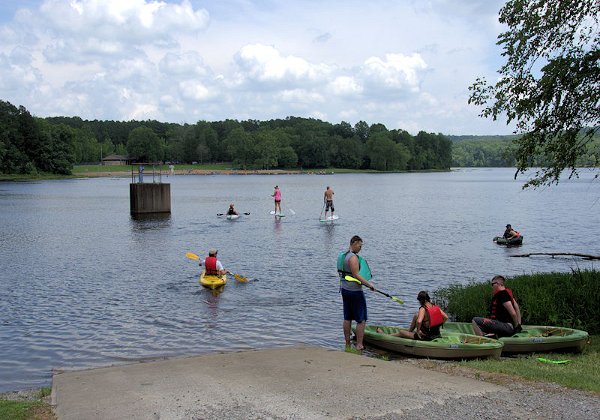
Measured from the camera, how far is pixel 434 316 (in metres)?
12.7

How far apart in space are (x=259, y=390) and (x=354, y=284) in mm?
4371

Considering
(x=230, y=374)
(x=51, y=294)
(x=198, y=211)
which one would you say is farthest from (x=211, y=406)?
(x=198, y=211)

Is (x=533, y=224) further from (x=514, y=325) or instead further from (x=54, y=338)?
(x=54, y=338)

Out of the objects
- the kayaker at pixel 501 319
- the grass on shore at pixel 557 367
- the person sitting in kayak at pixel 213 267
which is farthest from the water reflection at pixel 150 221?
the grass on shore at pixel 557 367

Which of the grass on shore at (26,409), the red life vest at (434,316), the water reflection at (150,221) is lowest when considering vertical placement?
the water reflection at (150,221)

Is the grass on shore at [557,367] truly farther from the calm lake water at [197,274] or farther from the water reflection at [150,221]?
the water reflection at [150,221]

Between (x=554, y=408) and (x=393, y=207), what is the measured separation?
56030mm

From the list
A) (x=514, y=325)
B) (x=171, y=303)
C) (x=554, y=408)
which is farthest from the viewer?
(x=171, y=303)

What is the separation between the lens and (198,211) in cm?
5662

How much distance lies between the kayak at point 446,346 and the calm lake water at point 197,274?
62.6 inches

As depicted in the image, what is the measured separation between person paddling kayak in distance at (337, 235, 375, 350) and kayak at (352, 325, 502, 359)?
0.57 metres

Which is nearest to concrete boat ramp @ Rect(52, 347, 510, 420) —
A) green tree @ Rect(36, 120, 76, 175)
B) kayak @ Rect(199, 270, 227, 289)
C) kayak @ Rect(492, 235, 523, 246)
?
kayak @ Rect(199, 270, 227, 289)

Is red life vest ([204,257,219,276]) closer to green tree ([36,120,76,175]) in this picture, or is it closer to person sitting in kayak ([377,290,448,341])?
person sitting in kayak ([377,290,448,341])

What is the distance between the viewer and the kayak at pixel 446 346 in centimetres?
1209
